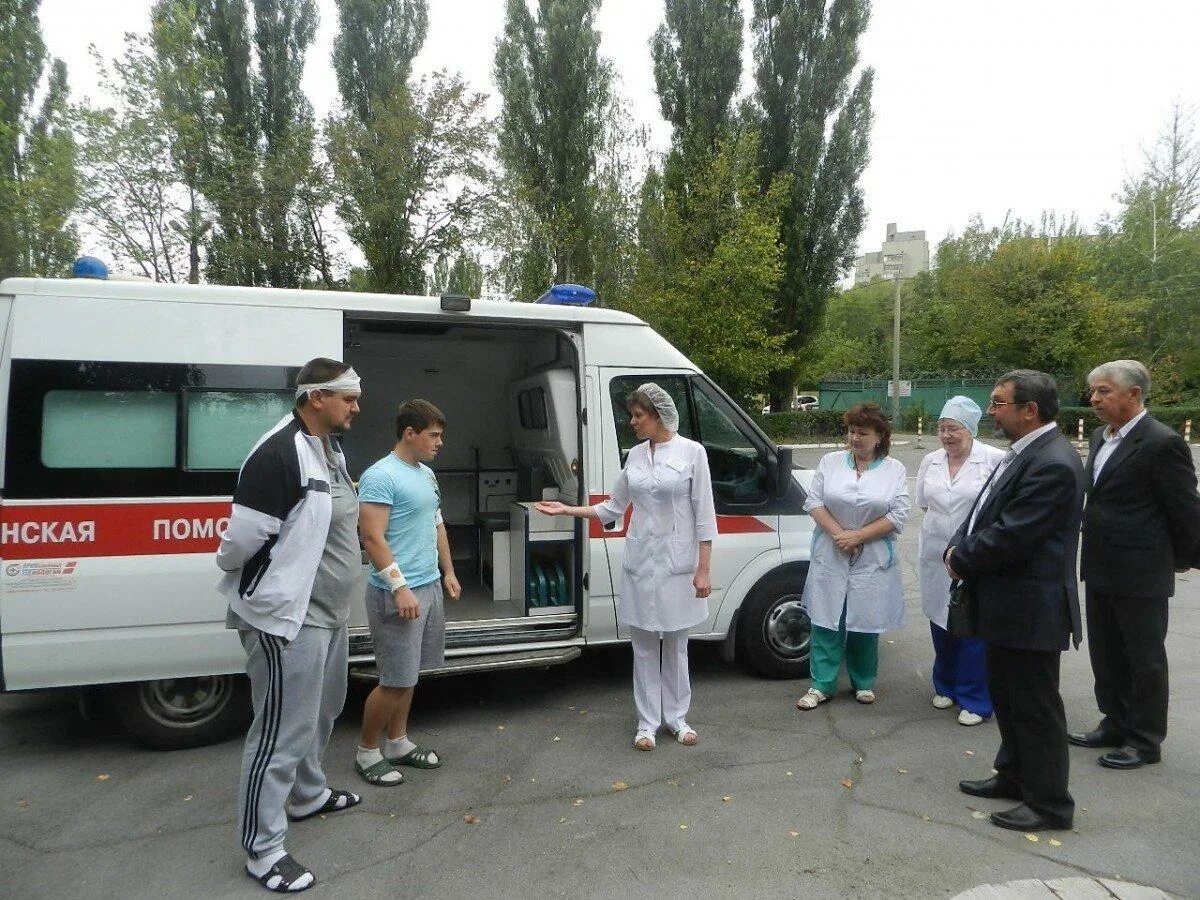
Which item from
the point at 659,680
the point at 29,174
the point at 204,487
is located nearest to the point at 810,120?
the point at 29,174

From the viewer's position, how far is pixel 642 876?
3.22 meters

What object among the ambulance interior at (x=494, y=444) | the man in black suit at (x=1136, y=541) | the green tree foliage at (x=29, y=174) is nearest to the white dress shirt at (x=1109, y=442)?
the man in black suit at (x=1136, y=541)

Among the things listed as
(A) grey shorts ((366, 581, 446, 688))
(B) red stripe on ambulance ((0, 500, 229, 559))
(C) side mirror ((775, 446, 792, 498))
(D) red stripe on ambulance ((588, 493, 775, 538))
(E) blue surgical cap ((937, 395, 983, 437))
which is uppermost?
→ (E) blue surgical cap ((937, 395, 983, 437))

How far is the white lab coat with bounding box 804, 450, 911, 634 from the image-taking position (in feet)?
16.2

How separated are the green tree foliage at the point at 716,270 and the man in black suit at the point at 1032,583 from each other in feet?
52.1

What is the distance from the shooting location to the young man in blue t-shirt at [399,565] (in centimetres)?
382

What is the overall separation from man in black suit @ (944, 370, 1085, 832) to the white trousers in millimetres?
1573

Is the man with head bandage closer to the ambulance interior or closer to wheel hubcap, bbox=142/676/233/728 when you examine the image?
wheel hubcap, bbox=142/676/233/728

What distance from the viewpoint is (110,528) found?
3.97 metres

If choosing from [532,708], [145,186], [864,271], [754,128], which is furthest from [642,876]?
[864,271]

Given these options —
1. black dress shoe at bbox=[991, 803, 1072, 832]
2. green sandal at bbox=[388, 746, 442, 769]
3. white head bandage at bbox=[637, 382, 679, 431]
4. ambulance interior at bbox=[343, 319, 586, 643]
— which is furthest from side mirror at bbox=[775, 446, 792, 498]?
green sandal at bbox=[388, 746, 442, 769]

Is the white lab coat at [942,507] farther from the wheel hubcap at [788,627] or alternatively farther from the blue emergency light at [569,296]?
the blue emergency light at [569,296]

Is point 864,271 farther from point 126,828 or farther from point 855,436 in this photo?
point 126,828

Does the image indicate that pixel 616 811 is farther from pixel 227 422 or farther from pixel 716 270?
pixel 716 270
